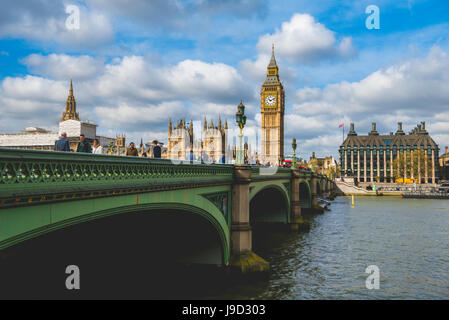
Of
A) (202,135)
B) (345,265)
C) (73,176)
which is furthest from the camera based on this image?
(202,135)

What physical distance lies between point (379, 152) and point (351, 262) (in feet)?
485

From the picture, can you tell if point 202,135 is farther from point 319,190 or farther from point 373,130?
point 373,130

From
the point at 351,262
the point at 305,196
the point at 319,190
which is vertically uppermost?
the point at 305,196

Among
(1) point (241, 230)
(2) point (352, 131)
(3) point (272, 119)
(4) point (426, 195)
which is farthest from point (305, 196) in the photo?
(2) point (352, 131)

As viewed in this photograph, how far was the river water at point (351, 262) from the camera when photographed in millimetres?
20047

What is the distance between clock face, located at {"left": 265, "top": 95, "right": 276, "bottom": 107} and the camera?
166125 millimetres

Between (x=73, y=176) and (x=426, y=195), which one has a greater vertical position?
(x=73, y=176)

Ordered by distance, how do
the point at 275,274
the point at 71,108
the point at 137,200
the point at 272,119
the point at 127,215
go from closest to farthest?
the point at 137,200 → the point at 127,215 → the point at 275,274 → the point at 71,108 → the point at 272,119

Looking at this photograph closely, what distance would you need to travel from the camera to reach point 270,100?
167m

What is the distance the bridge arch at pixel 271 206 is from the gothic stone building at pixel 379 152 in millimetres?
126169

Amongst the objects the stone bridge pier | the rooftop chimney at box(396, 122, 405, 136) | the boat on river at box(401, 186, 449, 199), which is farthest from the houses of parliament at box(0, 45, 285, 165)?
the stone bridge pier
